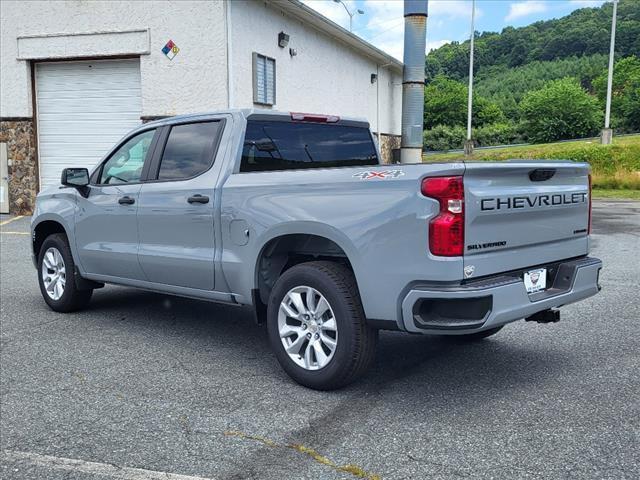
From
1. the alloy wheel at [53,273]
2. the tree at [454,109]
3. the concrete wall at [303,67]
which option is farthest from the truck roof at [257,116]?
the tree at [454,109]

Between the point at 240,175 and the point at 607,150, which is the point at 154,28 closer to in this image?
the point at 240,175

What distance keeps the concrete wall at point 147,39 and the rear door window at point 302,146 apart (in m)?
9.32

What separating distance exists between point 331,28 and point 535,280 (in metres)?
16.6

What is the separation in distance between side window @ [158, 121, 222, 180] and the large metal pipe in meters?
20.2

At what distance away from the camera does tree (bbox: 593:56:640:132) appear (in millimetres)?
62875

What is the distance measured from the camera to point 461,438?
11.6 feet

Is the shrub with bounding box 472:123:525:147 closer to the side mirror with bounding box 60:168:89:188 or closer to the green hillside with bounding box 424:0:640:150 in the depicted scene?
the green hillside with bounding box 424:0:640:150

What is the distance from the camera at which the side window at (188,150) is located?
521 centimetres

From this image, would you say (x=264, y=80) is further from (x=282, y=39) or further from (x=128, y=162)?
(x=128, y=162)

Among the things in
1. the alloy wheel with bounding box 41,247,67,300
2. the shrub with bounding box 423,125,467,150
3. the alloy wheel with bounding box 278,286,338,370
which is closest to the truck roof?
the alloy wheel with bounding box 278,286,338,370

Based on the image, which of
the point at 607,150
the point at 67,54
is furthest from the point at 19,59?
the point at 607,150

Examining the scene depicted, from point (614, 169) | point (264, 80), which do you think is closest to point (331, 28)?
point (264, 80)

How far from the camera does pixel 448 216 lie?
11.9 feet

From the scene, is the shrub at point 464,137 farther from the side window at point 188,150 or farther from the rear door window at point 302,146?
the side window at point 188,150
